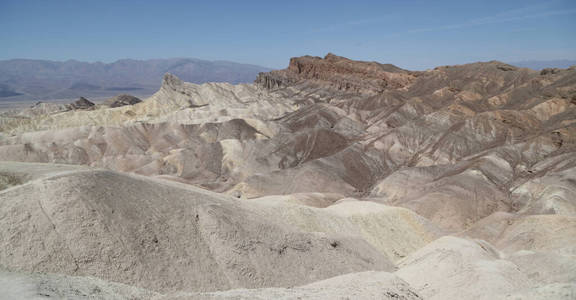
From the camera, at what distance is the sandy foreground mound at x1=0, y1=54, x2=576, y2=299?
12.9m

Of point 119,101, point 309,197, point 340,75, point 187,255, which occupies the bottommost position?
point 309,197

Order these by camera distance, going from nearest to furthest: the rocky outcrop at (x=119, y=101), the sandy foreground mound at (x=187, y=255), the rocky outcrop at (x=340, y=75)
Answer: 1. the sandy foreground mound at (x=187, y=255)
2. the rocky outcrop at (x=340, y=75)
3. the rocky outcrop at (x=119, y=101)

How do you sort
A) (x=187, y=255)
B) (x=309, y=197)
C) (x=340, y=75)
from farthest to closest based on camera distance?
(x=340, y=75), (x=309, y=197), (x=187, y=255)

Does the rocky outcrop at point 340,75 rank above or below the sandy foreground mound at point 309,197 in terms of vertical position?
above

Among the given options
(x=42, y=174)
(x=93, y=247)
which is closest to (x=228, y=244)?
(x=93, y=247)

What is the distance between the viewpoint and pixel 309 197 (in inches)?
1260

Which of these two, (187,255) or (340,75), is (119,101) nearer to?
(340,75)

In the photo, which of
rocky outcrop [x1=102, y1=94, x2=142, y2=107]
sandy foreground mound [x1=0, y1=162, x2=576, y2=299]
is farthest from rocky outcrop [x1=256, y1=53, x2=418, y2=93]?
sandy foreground mound [x1=0, y1=162, x2=576, y2=299]

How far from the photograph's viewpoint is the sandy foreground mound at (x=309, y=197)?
508 inches

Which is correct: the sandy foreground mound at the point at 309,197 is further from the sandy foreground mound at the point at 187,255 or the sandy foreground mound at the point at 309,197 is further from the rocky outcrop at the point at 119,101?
the rocky outcrop at the point at 119,101

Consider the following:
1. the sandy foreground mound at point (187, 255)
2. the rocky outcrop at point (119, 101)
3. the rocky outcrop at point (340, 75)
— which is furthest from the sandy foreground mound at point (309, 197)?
the rocky outcrop at point (119, 101)

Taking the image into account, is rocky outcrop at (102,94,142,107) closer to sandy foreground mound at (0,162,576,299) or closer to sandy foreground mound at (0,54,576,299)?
sandy foreground mound at (0,54,576,299)

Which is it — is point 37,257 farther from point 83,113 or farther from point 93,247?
point 83,113

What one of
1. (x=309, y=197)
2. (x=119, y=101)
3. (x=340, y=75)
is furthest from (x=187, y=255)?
(x=119, y=101)
